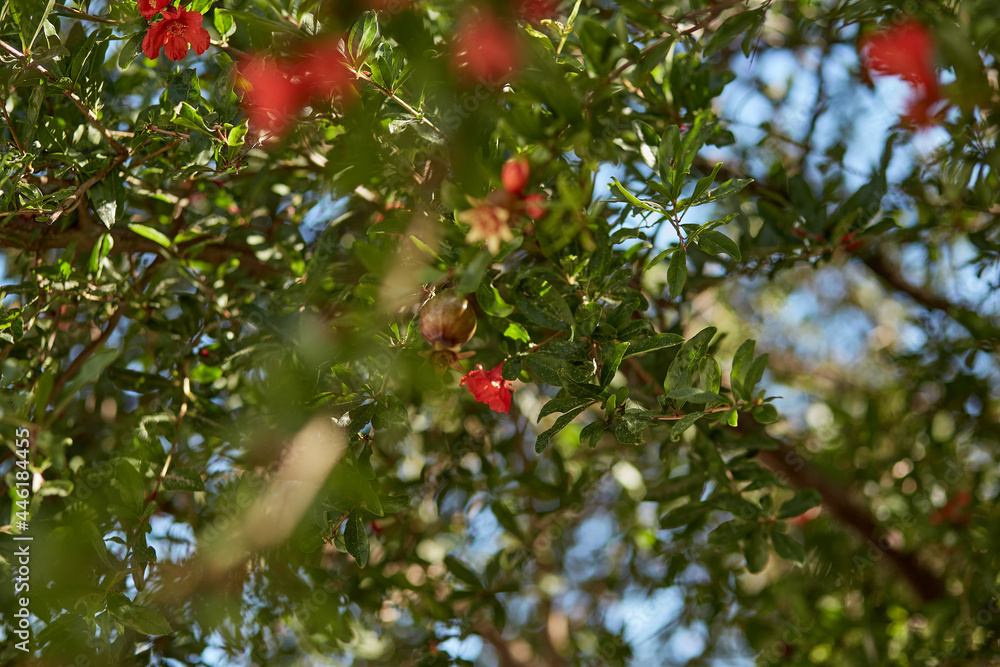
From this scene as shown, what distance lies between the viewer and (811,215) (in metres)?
1.41

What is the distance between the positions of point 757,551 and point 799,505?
0.13 metres

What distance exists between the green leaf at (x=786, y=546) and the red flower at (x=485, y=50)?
38.7 inches

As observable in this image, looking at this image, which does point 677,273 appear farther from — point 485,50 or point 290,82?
point 290,82

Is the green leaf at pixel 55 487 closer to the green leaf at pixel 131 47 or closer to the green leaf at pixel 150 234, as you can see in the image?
the green leaf at pixel 150 234

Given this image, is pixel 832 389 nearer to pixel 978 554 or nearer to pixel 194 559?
pixel 978 554

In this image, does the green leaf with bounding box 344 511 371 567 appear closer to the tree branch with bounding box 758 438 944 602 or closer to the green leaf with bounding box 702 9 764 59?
the green leaf with bounding box 702 9 764 59

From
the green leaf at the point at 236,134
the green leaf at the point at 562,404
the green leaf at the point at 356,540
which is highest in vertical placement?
the green leaf at the point at 236,134

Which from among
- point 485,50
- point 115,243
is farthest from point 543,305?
point 115,243

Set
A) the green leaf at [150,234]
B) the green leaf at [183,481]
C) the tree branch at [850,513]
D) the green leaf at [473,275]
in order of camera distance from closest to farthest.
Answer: the green leaf at [473,275] < the green leaf at [183,481] < the green leaf at [150,234] < the tree branch at [850,513]

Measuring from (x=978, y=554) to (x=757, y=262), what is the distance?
3.23 feet

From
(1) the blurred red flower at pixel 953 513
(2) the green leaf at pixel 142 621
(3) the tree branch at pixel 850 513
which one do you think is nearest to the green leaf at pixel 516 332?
(2) the green leaf at pixel 142 621

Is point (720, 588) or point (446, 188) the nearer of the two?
point (446, 188)

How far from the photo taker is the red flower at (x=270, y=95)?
1.06m

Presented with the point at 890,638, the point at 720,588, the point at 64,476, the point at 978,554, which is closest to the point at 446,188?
the point at 64,476
